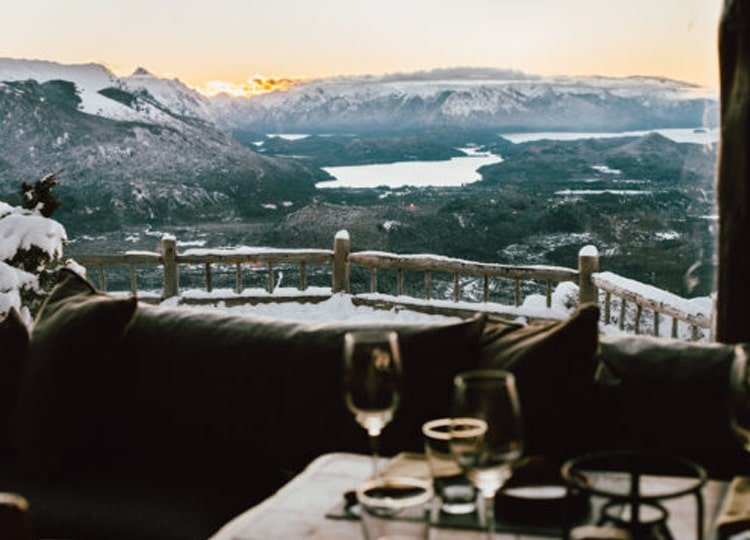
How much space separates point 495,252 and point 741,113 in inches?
605

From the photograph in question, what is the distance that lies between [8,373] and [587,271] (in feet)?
13.9

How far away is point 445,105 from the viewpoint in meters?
21.9

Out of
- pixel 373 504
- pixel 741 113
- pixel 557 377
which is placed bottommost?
pixel 557 377

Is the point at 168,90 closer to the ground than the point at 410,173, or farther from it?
farther from it

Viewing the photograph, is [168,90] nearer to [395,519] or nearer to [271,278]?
[271,278]

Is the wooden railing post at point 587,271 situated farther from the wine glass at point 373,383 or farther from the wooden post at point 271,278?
the wine glass at point 373,383

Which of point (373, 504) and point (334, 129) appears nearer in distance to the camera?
point (373, 504)

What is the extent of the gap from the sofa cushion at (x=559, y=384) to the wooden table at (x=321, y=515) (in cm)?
66

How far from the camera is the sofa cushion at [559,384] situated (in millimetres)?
2443

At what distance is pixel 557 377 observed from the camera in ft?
8.08

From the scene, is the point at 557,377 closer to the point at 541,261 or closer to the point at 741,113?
the point at 741,113

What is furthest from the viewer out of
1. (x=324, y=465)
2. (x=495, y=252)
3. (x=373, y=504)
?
(x=495, y=252)

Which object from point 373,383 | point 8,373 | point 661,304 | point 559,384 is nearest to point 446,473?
point 373,383

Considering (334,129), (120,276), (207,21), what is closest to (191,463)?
(207,21)
